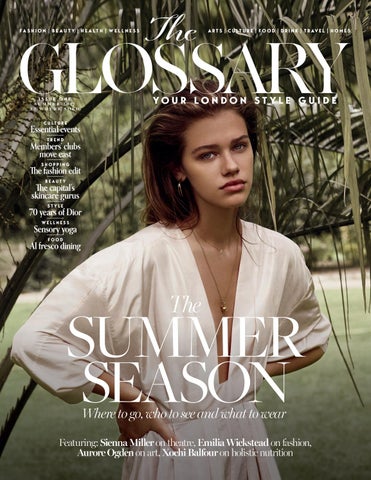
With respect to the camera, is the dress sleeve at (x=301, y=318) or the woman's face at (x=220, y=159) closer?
the woman's face at (x=220, y=159)

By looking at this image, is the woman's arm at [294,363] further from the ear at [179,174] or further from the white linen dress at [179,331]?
the ear at [179,174]

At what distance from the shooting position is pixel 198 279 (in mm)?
1401

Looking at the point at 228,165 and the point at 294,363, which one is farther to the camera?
the point at 294,363

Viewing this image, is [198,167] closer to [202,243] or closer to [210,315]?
[202,243]

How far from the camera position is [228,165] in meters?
1.35

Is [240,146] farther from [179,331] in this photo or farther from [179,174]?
[179,331]

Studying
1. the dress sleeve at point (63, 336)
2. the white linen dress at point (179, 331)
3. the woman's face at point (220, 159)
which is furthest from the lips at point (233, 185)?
the dress sleeve at point (63, 336)

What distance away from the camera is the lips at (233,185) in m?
1.35

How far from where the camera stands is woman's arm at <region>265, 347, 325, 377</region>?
4.81 ft

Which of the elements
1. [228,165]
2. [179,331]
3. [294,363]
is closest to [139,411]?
[179,331]

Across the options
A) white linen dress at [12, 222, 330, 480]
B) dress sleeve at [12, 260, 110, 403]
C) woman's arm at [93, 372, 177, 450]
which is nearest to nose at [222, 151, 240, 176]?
white linen dress at [12, 222, 330, 480]

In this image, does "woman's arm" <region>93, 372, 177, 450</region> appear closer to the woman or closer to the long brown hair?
the woman

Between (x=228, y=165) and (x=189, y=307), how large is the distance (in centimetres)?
22

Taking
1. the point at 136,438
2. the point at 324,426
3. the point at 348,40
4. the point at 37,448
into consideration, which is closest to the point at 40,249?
the point at 136,438
